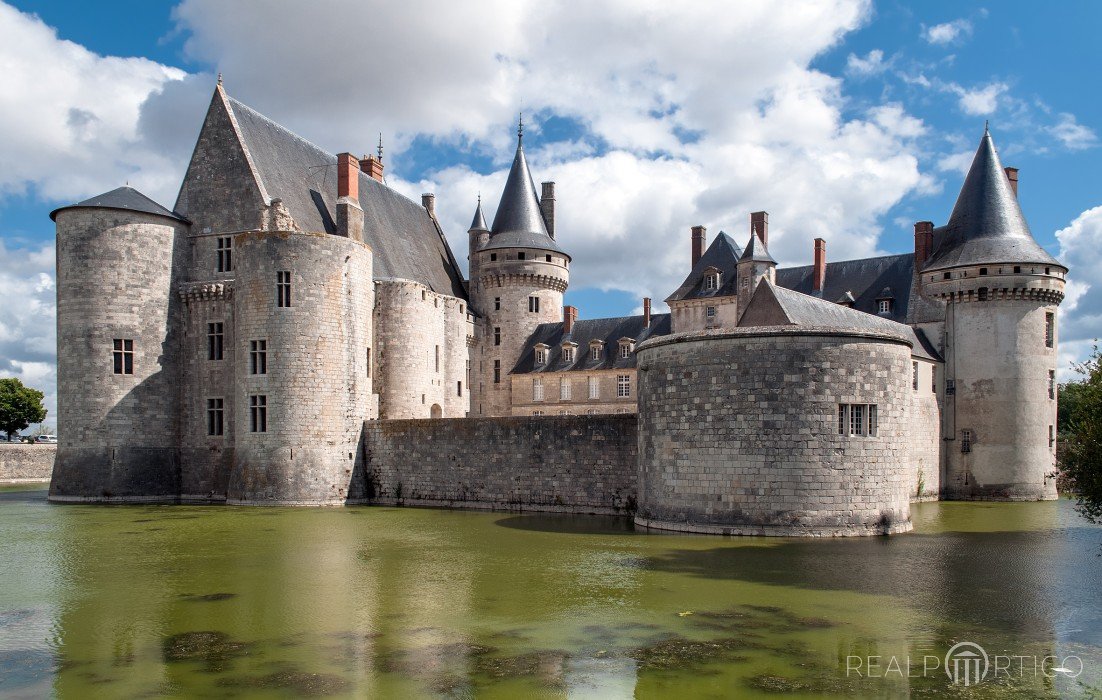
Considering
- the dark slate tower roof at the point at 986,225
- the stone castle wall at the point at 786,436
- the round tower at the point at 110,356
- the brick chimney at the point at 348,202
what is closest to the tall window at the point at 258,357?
the round tower at the point at 110,356

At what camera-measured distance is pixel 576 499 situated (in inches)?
912

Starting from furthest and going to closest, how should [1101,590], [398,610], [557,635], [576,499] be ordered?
1. [576,499]
2. [1101,590]
3. [398,610]
4. [557,635]

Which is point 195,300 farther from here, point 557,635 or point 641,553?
point 557,635

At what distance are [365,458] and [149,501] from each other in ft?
22.7

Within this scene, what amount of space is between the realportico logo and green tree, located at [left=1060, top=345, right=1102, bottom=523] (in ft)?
18.2

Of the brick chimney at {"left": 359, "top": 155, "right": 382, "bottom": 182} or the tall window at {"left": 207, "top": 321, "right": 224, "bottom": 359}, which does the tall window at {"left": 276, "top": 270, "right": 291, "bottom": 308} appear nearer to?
the tall window at {"left": 207, "top": 321, "right": 224, "bottom": 359}

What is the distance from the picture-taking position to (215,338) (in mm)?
27984

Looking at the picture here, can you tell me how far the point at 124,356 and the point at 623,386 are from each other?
20.6 meters

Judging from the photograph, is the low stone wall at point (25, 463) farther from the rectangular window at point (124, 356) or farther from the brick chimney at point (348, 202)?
the brick chimney at point (348, 202)

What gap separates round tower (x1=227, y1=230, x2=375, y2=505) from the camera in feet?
83.1

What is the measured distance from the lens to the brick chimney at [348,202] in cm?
2920

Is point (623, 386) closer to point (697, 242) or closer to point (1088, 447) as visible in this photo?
point (697, 242)

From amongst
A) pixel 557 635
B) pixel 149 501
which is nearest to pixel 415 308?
pixel 149 501

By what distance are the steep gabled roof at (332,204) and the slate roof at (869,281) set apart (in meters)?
15.8
